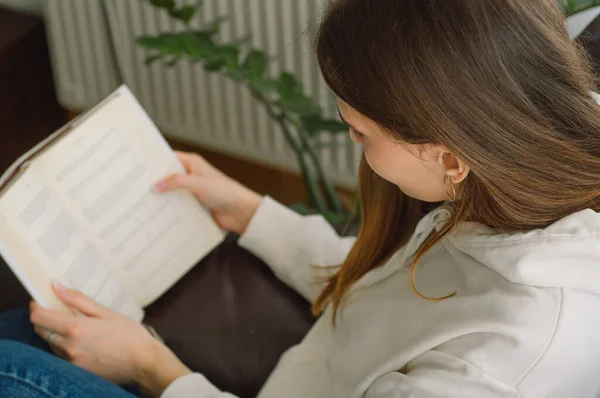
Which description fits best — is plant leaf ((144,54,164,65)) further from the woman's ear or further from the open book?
the woman's ear

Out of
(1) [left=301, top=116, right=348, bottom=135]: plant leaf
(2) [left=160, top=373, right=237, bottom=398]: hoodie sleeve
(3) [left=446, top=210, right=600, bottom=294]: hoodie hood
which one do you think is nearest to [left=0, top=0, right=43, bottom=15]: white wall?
(1) [left=301, top=116, right=348, bottom=135]: plant leaf

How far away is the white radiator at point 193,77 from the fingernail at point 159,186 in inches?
25.2

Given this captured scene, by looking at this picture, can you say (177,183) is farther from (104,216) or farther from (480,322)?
(480,322)

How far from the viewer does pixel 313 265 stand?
1071 millimetres

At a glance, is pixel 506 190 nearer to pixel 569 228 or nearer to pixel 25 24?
pixel 569 228

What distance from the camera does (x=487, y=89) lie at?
0.63 m

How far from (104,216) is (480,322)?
52 cm

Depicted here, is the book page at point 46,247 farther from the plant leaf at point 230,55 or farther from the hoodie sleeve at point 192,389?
the plant leaf at point 230,55

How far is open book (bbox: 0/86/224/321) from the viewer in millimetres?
876

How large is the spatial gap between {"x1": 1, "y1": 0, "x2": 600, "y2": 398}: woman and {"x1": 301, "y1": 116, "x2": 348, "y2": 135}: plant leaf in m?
0.46

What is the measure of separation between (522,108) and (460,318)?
8.3 inches

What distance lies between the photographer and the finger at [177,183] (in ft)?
3.42

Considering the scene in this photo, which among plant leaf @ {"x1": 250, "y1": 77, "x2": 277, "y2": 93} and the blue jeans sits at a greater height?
plant leaf @ {"x1": 250, "y1": 77, "x2": 277, "y2": 93}

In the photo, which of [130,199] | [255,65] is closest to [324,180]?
[255,65]
